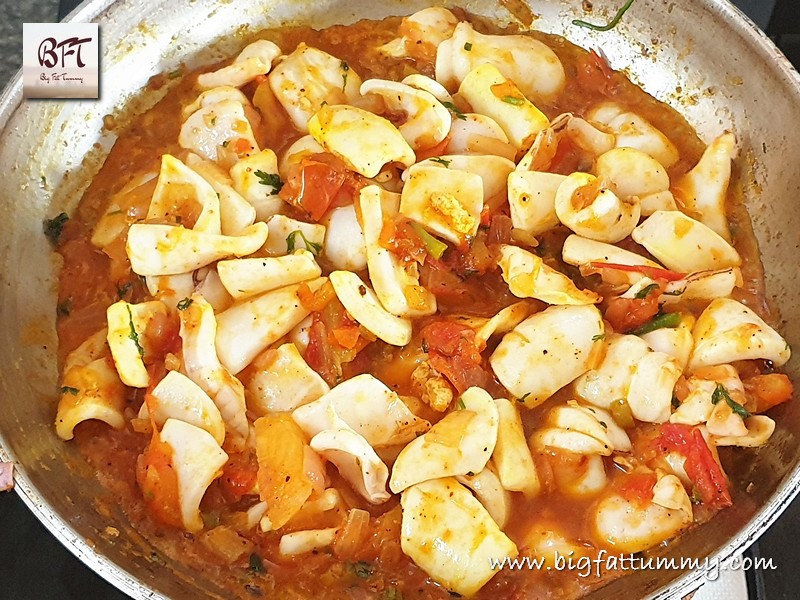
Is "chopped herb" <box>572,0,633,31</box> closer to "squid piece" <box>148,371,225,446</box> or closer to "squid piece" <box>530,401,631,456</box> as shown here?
"squid piece" <box>530,401,631,456</box>

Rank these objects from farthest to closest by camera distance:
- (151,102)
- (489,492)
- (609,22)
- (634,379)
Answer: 1. (609,22)
2. (151,102)
3. (634,379)
4. (489,492)

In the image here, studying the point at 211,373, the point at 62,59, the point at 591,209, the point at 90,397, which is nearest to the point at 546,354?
the point at 591,209

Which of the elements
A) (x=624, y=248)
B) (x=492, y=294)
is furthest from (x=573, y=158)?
(x=492, y=294)

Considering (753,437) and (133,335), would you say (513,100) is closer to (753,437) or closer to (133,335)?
(753,437)

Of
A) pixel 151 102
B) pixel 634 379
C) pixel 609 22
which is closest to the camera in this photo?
pixel 634 379

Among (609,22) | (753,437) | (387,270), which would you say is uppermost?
(609,22)

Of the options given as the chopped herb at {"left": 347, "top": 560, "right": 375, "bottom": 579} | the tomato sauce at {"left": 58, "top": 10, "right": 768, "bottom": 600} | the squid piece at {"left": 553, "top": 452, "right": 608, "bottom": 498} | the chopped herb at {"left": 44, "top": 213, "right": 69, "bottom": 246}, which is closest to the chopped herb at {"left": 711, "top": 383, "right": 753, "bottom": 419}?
the tomato sauce at {"left": 58, "top": 10, "right": 768, "bottom": 600}

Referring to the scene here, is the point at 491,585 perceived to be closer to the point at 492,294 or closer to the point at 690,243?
the point at 492,294
